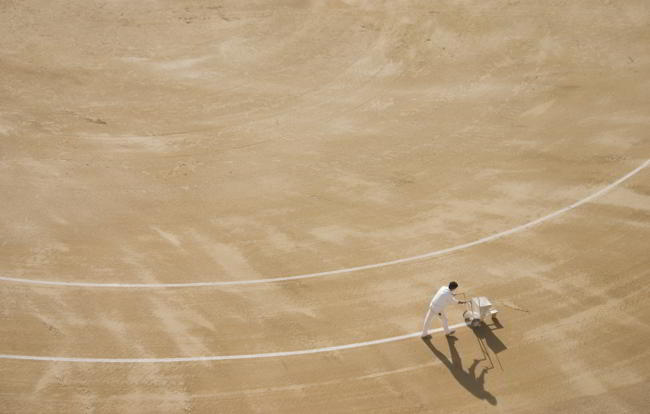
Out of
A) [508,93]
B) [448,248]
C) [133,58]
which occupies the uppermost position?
[133,58]

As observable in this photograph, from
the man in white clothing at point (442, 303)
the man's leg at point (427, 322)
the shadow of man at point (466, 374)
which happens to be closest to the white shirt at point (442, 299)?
the man in white clothing at point (442, 303)

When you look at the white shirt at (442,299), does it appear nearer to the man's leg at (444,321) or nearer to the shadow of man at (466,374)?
the man's leg at (444,321)

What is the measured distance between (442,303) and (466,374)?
1590 mm

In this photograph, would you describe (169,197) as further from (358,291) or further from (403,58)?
(403,58)

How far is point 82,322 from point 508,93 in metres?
15.8

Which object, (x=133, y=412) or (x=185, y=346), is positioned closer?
(x=133, y=412)

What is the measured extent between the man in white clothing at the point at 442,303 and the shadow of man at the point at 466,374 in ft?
1.53

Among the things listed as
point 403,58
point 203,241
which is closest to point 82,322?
point 203,241

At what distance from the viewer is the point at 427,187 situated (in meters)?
19.7

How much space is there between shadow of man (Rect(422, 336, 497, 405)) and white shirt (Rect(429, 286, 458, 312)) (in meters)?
0.98

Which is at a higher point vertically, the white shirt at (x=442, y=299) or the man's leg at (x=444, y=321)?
the white shirt at (x=442, y=299)

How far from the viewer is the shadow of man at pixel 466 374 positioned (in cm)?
1412

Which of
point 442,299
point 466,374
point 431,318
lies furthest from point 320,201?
point 466,374

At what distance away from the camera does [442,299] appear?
14711mm
